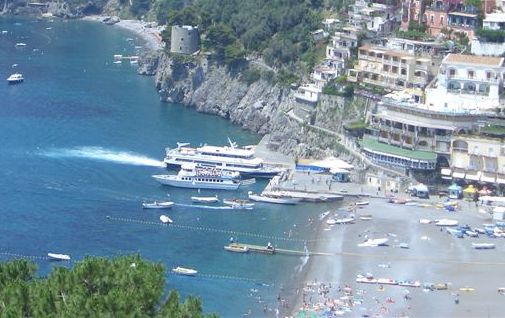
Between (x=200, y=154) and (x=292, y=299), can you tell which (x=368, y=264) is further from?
(x=200, y=154)

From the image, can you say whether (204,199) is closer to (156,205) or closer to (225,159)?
(156,205)

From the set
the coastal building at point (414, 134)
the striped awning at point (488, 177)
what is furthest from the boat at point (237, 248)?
the striped awning at point (488, 177)

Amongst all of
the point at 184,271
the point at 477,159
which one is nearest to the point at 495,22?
the point at 477,159

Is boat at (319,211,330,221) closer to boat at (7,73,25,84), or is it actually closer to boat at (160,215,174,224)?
boat at (160,215,174,224)

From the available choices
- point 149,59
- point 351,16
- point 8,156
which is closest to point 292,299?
point 8,156

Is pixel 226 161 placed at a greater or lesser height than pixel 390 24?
lesser

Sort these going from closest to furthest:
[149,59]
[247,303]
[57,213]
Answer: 1. [247,303]
2. [57,213]
3. [149,59]

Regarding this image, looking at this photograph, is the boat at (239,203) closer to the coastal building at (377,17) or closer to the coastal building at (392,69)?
the coastal building at (392,69)
